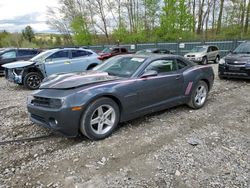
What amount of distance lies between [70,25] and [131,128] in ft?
119

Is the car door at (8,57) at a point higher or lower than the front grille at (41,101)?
higher

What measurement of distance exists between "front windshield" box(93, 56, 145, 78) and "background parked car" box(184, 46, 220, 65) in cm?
1173

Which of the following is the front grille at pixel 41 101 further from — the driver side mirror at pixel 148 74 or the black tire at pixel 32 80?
the black tire at pixel 32 80

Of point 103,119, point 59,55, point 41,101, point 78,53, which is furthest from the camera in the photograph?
point 78,53

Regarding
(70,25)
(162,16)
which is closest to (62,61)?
(162,16)

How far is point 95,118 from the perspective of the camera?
3371 millimetres

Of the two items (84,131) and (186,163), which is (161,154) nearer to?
(186,163)

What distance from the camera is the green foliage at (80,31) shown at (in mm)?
35031

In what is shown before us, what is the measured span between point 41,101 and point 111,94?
1.14m

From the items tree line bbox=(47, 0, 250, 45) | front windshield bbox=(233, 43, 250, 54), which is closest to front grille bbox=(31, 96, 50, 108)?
front windshield bbox=(233, 43, 250, 54)

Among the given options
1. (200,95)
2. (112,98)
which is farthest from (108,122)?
(200,95)

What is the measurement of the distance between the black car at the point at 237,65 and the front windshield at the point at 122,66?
5325 mm

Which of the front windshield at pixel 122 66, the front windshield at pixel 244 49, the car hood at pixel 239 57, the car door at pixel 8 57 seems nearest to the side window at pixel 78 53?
the front windshield at pixel 122 66

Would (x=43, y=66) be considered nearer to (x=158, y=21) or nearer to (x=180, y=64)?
(x=180, y=64)
